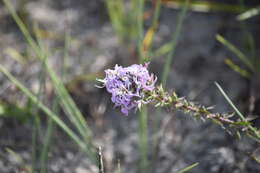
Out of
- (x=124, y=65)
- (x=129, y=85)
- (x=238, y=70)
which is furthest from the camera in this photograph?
(x=124, y=65)

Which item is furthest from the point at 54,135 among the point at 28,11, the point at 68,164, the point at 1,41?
the point at 28,11

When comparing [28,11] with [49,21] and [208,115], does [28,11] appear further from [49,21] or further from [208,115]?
[208,115]

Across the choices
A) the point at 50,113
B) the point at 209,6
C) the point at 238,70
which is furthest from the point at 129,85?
the point at 209,6

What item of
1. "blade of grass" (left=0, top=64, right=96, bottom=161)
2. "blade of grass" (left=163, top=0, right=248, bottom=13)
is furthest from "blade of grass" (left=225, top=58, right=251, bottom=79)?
"blade of grass" (left=0, top=64, right=96, bottom=161)

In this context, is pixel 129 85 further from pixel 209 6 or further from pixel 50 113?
pixel 209 6

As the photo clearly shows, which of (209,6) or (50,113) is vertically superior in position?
(209,6)

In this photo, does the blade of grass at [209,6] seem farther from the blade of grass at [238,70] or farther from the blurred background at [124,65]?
the blade of grass at [238,70]

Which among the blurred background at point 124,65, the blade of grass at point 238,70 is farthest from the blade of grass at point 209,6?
the blade of grass at point 238,70

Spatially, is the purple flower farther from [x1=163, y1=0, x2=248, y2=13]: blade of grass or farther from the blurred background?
[x1=163, y1=0, x2=248, y2=13]: blade of grass
